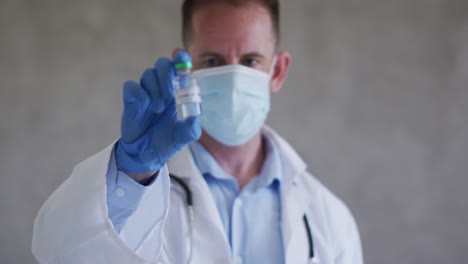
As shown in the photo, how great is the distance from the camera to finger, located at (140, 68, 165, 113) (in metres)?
0.77

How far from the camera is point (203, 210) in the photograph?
1.10 m

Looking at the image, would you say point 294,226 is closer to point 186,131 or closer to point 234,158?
point 234,158

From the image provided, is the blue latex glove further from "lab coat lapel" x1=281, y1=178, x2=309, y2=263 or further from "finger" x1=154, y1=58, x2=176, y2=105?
"lab coat lapel" x1=281, y1=178, x2=309, y2=263

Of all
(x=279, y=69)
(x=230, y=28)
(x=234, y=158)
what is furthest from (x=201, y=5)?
(x=234, y=158)

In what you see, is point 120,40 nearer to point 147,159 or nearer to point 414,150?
point 147,159

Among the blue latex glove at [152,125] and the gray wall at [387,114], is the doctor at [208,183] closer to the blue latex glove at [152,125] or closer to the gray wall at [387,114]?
the blue latex glove at [152,125]

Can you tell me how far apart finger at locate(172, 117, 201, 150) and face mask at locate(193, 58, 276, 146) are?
1.14 ft

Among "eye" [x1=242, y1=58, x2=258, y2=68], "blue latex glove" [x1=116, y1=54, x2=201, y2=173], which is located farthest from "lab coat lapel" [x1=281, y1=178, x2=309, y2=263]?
"blue latex glove" [x1=116, y1=54, x2=201, y2=173]

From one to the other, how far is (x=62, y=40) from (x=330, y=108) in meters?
1.05

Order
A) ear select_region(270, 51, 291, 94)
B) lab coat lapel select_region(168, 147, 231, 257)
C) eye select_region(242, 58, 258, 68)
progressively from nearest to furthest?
lab coat lapel select_region(168, 147, 231, 257), eye select_region(242, 58, 258, 68), ear select_region(270, 51, 291, 94)

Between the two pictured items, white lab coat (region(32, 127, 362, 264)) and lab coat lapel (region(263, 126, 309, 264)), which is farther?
A: lab coat lapel (region(263, 126, 309, 264))

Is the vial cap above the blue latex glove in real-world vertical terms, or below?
above

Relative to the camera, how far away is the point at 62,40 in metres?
1.62

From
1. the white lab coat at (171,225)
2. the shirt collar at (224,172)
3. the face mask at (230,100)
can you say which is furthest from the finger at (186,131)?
the shirt collar at (224,172)
